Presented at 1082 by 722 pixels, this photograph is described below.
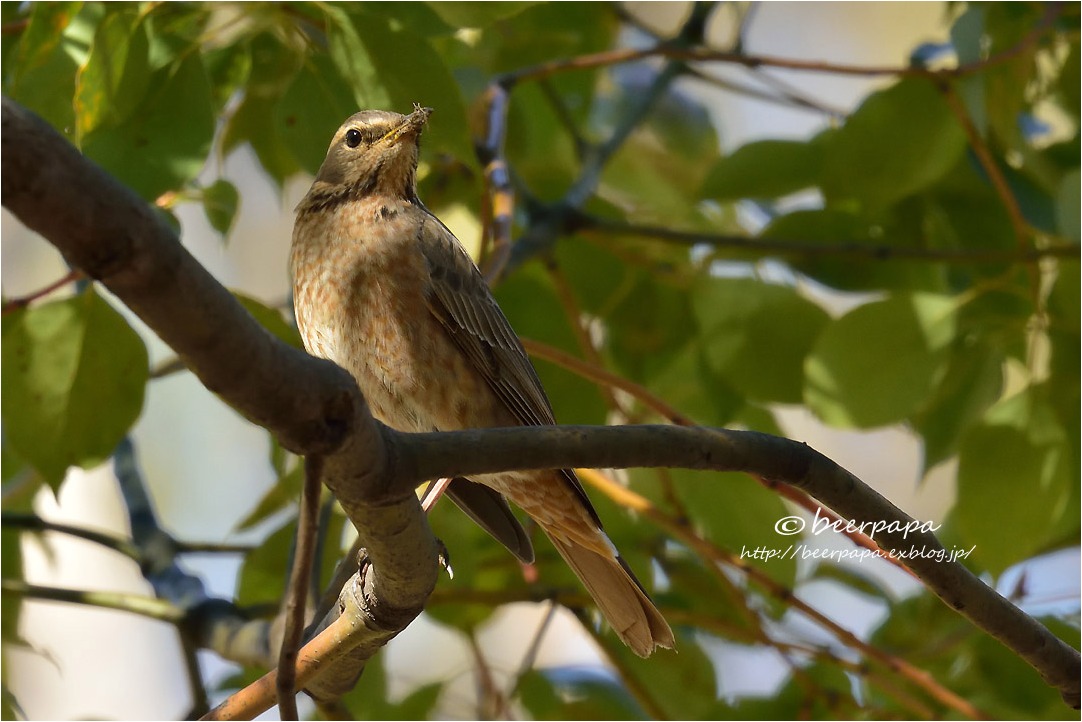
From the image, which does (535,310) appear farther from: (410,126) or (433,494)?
(433,494)

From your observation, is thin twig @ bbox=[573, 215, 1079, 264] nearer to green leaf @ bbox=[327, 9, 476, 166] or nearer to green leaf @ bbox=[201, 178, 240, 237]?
green leaf @ bbox=[327, 9, 476, 166]

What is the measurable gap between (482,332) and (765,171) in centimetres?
122

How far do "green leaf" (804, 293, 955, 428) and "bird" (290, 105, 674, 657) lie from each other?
73cm

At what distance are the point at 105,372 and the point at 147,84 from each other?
70 centimetres

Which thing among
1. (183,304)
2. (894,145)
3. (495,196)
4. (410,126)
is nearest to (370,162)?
(410,126)

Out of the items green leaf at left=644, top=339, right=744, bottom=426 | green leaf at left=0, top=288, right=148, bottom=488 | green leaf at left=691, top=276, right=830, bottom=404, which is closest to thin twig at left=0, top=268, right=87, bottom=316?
green leaf at left=0, top=288, right=148, bottom=488

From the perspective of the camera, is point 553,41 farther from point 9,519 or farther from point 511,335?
point 9,519

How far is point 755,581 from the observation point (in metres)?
3.45

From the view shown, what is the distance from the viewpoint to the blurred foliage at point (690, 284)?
2.88 metres

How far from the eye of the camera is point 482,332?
3.26 meters

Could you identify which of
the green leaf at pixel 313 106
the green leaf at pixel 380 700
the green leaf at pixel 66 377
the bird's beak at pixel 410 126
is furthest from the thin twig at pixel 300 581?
the green leaf at pixel 380 700

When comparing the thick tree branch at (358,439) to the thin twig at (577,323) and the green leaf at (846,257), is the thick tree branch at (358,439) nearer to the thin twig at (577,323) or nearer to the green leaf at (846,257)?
the thin twig at (577,323)

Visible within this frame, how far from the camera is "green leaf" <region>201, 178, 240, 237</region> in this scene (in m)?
3.03

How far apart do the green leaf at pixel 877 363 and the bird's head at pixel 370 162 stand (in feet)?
4.44
